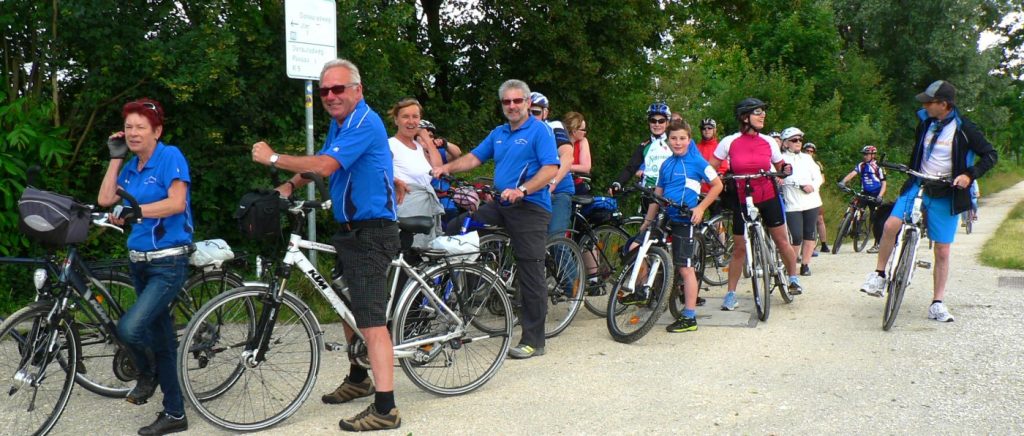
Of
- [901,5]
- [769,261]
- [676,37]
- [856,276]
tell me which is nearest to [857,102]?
[901,5]

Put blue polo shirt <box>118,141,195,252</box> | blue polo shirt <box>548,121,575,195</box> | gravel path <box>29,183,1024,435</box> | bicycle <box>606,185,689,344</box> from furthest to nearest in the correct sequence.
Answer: bicycle <box>606,185,689,344</box> → blue polo shirt <box>548,121,575,195</box> → gravel path <box>29,183,1024,435</box> → blue polo shirt <box>118,141,195,252</box>

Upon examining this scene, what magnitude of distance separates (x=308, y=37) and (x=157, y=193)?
2.62m

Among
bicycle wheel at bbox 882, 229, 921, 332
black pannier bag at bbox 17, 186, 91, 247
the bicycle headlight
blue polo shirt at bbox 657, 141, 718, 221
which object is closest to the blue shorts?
bicycle wheel at bbox 882, 229, 921, 332

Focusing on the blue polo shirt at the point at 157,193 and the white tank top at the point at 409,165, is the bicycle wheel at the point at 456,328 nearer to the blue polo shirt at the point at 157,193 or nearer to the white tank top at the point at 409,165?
the blue polo shirt at the point at 157,193

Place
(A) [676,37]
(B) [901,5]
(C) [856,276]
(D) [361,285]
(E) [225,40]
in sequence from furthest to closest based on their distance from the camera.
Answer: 1. (B) [901,5]
2. (A) [676,37]
3. (C) [856,276]
4. (E) [225,40]
5. (D) [361,285]

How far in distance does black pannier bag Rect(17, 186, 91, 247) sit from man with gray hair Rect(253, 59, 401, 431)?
1025mm

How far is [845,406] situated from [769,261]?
10.0 feet

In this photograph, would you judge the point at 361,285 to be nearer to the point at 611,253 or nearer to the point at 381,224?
the point at 381,224

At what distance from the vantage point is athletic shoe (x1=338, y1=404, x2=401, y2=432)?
4.57m

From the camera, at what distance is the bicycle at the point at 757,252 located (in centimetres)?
759

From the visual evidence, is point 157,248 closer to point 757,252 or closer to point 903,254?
point 757,252

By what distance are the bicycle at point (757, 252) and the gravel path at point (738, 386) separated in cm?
22

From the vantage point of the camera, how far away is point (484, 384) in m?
5.55

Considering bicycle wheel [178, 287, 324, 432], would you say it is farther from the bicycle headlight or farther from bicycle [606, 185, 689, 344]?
bicycle [606, 185, 689, 344]
